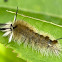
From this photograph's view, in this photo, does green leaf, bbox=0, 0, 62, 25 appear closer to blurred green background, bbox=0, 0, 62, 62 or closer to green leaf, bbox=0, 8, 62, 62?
blurred green background, bbox=0, 0, 62, 62

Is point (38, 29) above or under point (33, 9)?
under

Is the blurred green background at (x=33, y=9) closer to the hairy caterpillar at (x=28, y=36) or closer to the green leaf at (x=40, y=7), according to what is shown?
the green leaf at (x=40, y=7)

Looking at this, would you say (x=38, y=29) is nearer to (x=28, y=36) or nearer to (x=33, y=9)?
(x=28, y=36)

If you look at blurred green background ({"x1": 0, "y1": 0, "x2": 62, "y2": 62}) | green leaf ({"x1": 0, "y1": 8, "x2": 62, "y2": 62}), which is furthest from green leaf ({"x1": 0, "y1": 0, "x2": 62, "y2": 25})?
green leaf ({"x1": 0, "y1": 8, "x2": 62, "y2": 62})

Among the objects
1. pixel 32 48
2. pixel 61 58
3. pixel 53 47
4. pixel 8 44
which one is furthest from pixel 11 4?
pixel 61 58

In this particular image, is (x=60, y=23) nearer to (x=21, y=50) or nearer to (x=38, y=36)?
(x=38, y=36)

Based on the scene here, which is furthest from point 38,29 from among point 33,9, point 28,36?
point 33,9

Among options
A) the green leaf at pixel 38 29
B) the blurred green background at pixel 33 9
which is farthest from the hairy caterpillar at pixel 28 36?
the blurred green background at pixel 33 9
